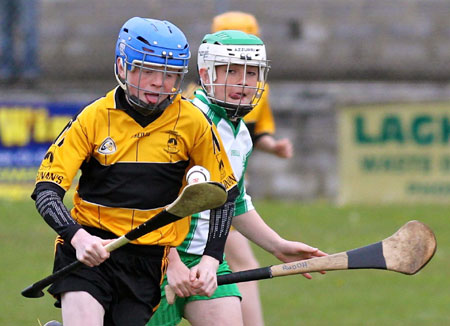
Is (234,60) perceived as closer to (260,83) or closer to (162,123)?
(260,83)

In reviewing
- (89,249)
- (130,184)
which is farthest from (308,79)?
(89,249)

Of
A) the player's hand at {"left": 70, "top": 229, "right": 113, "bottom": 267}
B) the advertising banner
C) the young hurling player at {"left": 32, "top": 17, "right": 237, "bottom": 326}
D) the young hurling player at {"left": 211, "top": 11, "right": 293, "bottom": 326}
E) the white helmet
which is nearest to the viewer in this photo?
the player's hand at {"left": 70, "top": 229, "right": 113, "bottom": 267}

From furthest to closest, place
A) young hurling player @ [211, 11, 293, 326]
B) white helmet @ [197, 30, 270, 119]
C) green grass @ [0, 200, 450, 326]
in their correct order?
1. green grass @ [0, 200, 450, 326]
2. young hurling player @ [211, 11, 293, 326]
3. white helmet @ [197, 30, 270, 119]

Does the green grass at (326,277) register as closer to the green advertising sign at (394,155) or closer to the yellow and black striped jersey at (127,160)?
the green advertising sign at (394,155)

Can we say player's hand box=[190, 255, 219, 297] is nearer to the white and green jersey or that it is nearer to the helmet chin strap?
the white and green jersey

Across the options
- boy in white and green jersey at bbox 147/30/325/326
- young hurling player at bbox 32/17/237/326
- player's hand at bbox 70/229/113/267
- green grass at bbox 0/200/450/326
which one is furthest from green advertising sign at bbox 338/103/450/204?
player's hand at bbox 70/229/113/267

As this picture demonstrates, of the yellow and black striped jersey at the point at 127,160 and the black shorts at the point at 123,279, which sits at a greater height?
the yellow and black striped jersey at the point at 127,160

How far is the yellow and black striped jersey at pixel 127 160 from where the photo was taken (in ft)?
14.1

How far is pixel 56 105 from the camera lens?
1309 centimetres

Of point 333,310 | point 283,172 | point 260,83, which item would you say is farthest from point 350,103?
point 260,83

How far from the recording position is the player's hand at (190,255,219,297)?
4340 mm

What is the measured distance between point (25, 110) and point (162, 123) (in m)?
8.99

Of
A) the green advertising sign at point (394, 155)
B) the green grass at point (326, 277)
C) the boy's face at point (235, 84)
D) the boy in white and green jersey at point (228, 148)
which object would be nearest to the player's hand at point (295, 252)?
the boy in white and green jersey at point (228, 148)

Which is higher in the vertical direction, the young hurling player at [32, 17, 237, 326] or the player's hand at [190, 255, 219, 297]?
the young hurling player at [32, 17, 237, 326]
